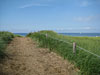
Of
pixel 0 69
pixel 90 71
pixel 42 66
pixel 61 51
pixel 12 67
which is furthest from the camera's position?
pixel 61 51

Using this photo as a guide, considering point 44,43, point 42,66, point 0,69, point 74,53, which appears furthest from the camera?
point 44,43

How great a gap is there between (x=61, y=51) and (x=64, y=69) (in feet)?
7.07

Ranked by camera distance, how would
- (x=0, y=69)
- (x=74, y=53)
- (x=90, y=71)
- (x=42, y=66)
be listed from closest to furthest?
(x=90, y=71) → (x=0, y=69) → (x=42, y=66) → (x=74, y=53)

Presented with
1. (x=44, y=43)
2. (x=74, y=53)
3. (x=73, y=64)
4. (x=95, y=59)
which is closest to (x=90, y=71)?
(x=95, y=59)

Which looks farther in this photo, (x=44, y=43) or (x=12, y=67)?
(x=44, y=43)

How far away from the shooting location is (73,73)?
553 cm

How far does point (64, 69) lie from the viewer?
5926mm

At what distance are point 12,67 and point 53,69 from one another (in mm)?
1686

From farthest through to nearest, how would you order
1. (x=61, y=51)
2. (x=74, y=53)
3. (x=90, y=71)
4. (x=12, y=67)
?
1. (x=61, y=51)
2. (x=74, y=53)
3. (x=12, y=67)
4. (x=90, y=71)

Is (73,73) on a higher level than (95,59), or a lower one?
lower

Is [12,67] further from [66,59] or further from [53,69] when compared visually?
[66,59]

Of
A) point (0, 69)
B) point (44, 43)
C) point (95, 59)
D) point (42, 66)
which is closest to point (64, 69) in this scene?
point (42, 66)

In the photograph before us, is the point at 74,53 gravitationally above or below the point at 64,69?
above

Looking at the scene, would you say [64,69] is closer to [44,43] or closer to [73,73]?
[73,73]
